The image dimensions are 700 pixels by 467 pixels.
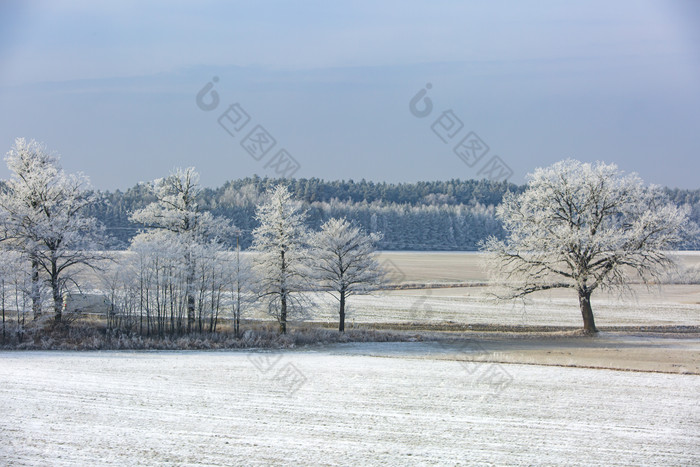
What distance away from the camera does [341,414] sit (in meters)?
16.2

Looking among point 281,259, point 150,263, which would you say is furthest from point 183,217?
point 281,259

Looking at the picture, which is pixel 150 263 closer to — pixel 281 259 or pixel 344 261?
pixel 281 259

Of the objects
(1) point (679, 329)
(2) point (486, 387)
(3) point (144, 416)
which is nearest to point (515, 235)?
(1) point (679, 329)

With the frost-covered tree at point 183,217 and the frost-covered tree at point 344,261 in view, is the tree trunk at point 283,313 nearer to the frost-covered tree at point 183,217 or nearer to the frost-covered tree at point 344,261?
→ the frost-covered tree at point 344,261

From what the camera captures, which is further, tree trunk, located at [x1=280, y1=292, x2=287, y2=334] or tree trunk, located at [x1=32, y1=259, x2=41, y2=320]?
tree trunk, located at [x1=280, y1=292, x2=287, y2=334]

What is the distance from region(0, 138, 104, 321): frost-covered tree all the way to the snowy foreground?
38.6 ft

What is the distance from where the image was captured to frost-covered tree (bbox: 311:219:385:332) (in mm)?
40000

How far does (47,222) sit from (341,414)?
88.8 ft

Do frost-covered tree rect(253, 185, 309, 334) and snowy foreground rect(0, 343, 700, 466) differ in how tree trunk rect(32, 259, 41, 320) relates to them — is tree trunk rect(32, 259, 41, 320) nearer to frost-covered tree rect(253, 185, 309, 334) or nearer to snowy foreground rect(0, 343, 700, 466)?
snowy foreground rect(0, 343, 700, 466)

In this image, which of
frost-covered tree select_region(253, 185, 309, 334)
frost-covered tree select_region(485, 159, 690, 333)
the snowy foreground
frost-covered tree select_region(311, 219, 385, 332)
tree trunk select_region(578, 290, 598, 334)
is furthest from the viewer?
frost-covered tree select_region(311, 219, 385, 332)

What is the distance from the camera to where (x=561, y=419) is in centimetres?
1572

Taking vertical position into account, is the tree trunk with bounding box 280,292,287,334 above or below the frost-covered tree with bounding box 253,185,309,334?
below

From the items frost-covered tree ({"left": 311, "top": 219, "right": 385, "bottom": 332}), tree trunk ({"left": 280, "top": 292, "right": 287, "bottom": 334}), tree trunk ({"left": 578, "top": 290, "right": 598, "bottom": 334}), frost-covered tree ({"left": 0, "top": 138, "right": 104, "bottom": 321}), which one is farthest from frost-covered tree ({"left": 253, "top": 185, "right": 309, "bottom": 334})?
tree trunk ({"left": 578, "top": 290, "right": 598, "bottom": 334})

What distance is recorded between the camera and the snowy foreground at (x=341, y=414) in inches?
501
